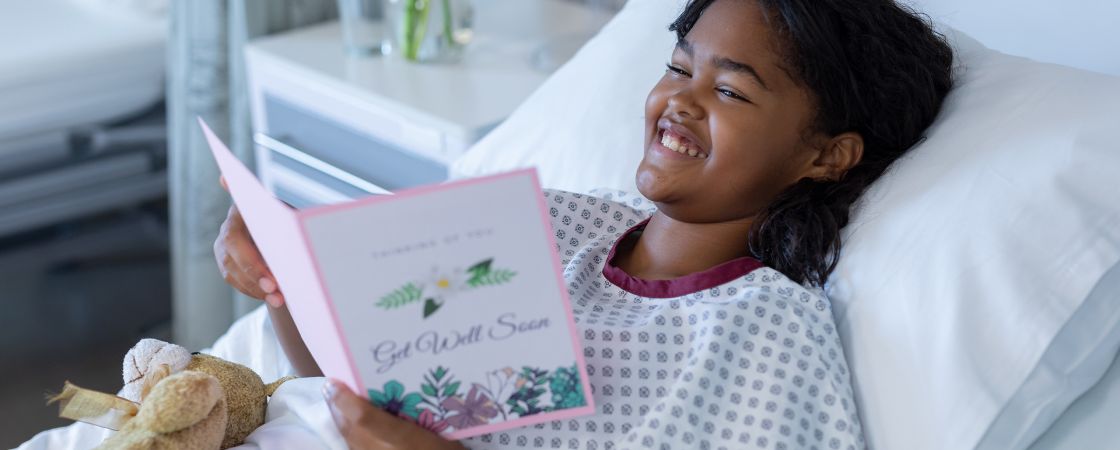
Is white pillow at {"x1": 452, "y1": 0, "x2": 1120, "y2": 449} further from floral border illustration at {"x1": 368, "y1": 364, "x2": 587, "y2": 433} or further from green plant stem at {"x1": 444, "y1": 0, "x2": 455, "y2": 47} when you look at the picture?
green plant stem at {"x1": 444, "y1": 0, "x2": 455, "y2": 47}

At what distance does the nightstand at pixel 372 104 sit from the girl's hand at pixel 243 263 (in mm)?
583

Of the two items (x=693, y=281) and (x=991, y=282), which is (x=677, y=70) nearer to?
(x=693, y=281)

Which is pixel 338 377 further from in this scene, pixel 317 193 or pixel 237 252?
pixel 317 193

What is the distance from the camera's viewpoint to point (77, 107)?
2.46 metres

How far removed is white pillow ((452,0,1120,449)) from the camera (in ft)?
3.31

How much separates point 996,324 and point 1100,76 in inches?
12.0

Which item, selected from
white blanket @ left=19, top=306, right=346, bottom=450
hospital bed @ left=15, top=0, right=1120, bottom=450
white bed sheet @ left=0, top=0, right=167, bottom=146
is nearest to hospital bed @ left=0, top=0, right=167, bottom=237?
white bed sheet @ left=0, top=0, right=167, bottom=146

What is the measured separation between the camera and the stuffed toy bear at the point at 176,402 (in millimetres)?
976

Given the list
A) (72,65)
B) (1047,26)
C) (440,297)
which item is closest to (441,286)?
(440,297)

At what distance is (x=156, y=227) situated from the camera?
114 inches

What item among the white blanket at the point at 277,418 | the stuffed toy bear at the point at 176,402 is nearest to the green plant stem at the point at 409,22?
the white blanket at the point at 277,418

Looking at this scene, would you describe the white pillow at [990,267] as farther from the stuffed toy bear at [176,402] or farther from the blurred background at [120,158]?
the blurred background at [120,158]

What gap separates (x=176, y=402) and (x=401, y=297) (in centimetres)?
26

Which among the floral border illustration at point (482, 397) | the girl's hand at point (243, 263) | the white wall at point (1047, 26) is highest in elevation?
the white wall at point (1047, 26)
